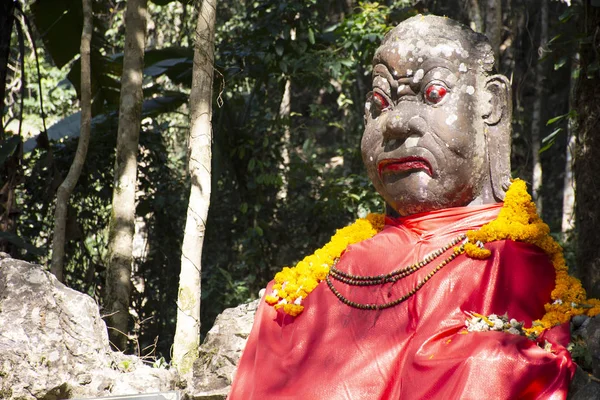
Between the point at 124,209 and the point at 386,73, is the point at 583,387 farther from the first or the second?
the point at 124,209

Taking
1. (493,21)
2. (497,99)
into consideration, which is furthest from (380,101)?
(493,21)

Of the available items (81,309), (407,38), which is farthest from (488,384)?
(81,309)

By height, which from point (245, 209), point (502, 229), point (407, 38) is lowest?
point (245, 209)

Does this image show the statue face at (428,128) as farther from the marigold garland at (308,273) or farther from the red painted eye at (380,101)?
the marigold garland at (308,273)

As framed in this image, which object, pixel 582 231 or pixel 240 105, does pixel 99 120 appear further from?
pixel 582 231

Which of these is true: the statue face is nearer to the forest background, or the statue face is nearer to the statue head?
the statue head

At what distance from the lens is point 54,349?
14.5ft

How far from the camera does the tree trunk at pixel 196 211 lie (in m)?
5.04

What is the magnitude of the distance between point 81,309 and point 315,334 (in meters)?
1.36

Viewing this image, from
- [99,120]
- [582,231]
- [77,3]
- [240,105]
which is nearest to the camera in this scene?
[582,231]

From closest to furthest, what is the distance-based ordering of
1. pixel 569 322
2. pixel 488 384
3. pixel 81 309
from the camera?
pixel 488 384 → pixel 569 322 → pixel 81 309

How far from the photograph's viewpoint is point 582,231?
5.95 m

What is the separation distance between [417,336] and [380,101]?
1330mm

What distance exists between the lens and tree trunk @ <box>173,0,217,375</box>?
5.04 m
